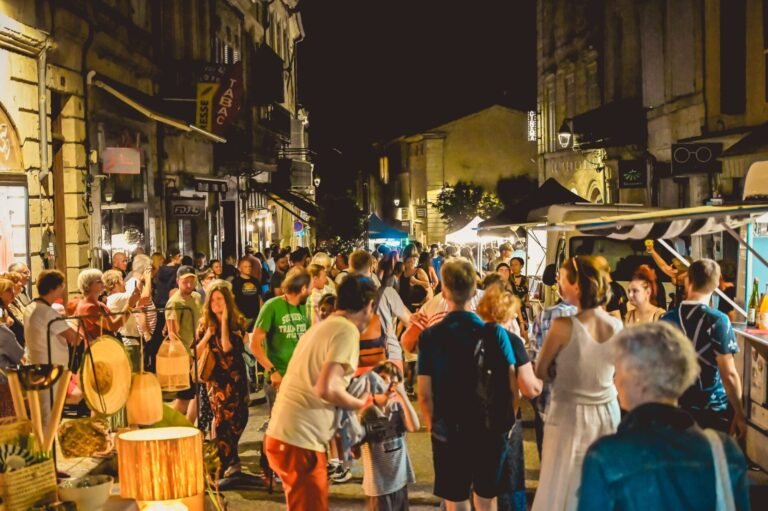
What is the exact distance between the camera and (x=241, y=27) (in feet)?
113

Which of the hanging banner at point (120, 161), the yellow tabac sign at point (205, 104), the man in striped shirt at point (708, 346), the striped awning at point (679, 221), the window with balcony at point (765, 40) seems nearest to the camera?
the man in striped shirt at point (708, 346)

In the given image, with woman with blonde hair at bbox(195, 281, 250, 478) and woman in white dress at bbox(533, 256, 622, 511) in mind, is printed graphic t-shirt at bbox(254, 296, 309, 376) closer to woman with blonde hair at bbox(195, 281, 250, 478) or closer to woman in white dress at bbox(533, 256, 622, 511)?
woman with blonde hair at bbox(195, 281, 250, 478)

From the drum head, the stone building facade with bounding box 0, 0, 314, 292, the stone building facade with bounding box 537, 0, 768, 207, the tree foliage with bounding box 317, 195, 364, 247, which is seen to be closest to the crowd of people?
the drum head

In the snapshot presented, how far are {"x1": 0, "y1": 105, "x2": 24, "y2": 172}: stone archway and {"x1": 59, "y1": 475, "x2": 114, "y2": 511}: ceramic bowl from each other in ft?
29.2

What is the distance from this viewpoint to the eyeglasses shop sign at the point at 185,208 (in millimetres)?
23016

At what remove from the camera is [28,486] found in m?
4.19

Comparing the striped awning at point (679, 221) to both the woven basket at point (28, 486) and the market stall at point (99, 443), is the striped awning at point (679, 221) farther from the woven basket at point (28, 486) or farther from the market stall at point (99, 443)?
the woven basket at point (28, 486)

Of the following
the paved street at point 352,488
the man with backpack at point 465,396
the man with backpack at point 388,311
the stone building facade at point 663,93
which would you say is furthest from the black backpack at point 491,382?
the stone building facade at point 663,93

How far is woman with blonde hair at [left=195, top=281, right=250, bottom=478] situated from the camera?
8.28m

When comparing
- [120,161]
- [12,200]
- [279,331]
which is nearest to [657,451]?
[279,331]

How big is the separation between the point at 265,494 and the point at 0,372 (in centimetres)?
241

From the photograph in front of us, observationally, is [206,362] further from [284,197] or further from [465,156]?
[465,156]

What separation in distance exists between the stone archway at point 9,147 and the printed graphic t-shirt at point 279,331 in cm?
594

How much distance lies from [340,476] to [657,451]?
578 centimetres
